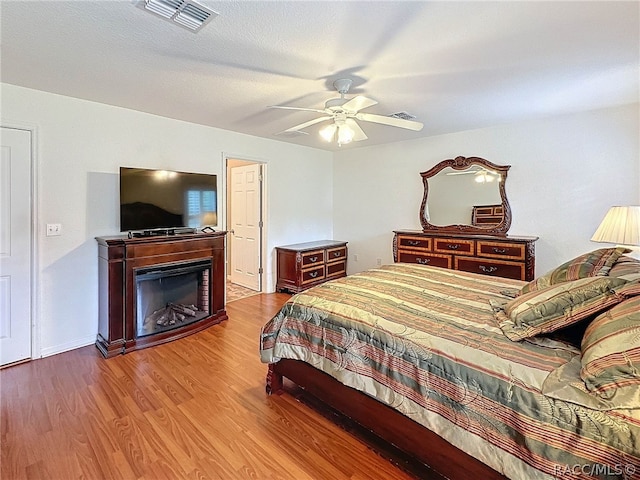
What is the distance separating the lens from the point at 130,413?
2246 millimetres

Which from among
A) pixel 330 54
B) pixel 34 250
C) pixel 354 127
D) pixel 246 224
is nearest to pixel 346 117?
pixel 354 127

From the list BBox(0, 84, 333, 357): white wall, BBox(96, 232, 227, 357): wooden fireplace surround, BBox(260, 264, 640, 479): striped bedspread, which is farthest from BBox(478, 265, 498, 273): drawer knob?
BBox(0, 84, 333, 357): white wall

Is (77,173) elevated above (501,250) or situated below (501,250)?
above

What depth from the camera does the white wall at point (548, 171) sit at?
3.55 meters

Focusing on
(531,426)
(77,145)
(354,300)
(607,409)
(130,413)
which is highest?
(77,145)

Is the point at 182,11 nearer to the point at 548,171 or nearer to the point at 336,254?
the point at 548,171

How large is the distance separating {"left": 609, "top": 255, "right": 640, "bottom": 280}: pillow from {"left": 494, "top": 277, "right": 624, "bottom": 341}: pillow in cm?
16

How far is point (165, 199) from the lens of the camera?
3564 millimetres

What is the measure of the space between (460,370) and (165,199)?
3.27 metres

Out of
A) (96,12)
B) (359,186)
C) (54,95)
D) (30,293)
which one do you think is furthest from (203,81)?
(359,186)

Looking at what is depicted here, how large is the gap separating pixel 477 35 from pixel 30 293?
4163mm

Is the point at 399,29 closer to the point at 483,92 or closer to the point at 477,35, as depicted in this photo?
the point at 477,35

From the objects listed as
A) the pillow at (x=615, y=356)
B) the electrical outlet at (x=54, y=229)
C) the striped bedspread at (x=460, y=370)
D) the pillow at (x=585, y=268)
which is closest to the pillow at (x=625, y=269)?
the pillow at (x=585, y=268)

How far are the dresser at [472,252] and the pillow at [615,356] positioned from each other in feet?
8.79
